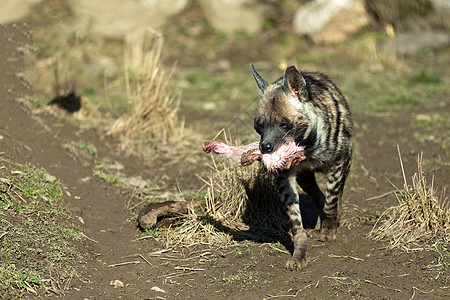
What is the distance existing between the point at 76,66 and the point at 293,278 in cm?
840

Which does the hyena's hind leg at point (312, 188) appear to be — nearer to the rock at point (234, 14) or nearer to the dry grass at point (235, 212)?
the dry grass at point (235, 212)

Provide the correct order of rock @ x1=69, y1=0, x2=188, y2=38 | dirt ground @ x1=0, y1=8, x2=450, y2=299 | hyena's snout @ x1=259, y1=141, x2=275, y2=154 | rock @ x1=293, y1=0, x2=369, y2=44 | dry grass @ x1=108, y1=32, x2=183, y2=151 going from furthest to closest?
rock @ x1=69, y1=0, x2=188, y2=38 < rock @ x1=293, y1=0, x2=369, y2=44 < dry grass @ x1=108, y1=32, x2=183, y2=151 < hyena's snout @ x1=259, y1=141, x2=275, y2=154 < dirt ground @ x1=0, y1=8, x2=450, y2=299

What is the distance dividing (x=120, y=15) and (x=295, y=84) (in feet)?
35.1

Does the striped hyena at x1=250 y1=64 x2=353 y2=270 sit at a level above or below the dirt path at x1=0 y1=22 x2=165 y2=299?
above

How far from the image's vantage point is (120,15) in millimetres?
14812

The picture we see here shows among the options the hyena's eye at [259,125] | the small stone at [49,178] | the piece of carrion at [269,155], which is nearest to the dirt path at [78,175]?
the small stone at [49,178]

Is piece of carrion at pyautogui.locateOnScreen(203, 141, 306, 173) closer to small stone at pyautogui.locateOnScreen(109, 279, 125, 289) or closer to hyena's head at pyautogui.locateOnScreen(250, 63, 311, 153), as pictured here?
hyena's head at pyautogui.locateOnScreen(250, 63, 311, 153)

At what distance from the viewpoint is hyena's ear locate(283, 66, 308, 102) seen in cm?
483

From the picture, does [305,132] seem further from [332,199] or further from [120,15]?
[120,15]

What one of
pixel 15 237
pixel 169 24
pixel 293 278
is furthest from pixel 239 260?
pixel 169 24

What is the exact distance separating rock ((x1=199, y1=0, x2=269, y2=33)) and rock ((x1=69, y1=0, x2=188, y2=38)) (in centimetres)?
86

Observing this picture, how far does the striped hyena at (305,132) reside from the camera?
4.89 meters

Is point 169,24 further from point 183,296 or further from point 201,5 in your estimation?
point 183,296

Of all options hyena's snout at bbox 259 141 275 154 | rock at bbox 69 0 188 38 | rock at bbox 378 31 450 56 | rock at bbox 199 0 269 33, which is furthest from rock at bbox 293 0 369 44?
hyena's snout at bbox 259 141 275 154
